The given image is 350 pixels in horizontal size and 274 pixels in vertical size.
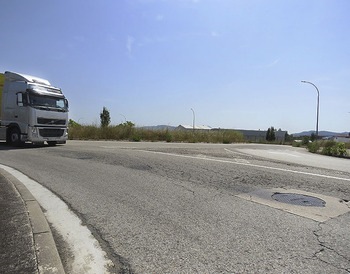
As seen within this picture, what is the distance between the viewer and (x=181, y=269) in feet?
6.98

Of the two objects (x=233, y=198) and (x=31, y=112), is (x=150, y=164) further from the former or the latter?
(x=31, y=112)

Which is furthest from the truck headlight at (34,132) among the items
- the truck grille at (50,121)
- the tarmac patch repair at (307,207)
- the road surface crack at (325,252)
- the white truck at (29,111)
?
the road surface crack at (325,252)

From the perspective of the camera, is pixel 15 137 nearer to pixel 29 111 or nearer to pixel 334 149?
pixel 29 111

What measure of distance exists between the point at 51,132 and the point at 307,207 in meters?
12.8

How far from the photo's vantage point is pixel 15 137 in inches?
506

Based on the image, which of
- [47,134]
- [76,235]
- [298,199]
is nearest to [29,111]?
[47,134]

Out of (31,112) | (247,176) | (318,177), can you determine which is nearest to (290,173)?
(318,177)

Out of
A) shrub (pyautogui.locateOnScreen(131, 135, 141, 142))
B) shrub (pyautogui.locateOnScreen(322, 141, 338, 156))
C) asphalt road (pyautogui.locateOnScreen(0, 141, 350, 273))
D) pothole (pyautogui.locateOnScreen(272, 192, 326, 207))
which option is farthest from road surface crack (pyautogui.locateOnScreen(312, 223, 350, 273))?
shrub (pyautogui.locateOnScreen(131, 135, 141, 142))

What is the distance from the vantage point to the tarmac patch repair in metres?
3.53

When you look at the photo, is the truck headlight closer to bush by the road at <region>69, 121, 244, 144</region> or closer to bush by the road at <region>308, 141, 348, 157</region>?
bush by the road at <region>69, 121, 244, 144</region>

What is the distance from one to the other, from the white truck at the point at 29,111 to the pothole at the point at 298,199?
1196 centimetres

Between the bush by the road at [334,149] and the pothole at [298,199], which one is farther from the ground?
the bush by the road at [334,149]

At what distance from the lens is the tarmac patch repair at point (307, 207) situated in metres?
3.53

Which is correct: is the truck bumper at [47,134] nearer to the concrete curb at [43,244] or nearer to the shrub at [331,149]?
the concrete curb at [43,244]
